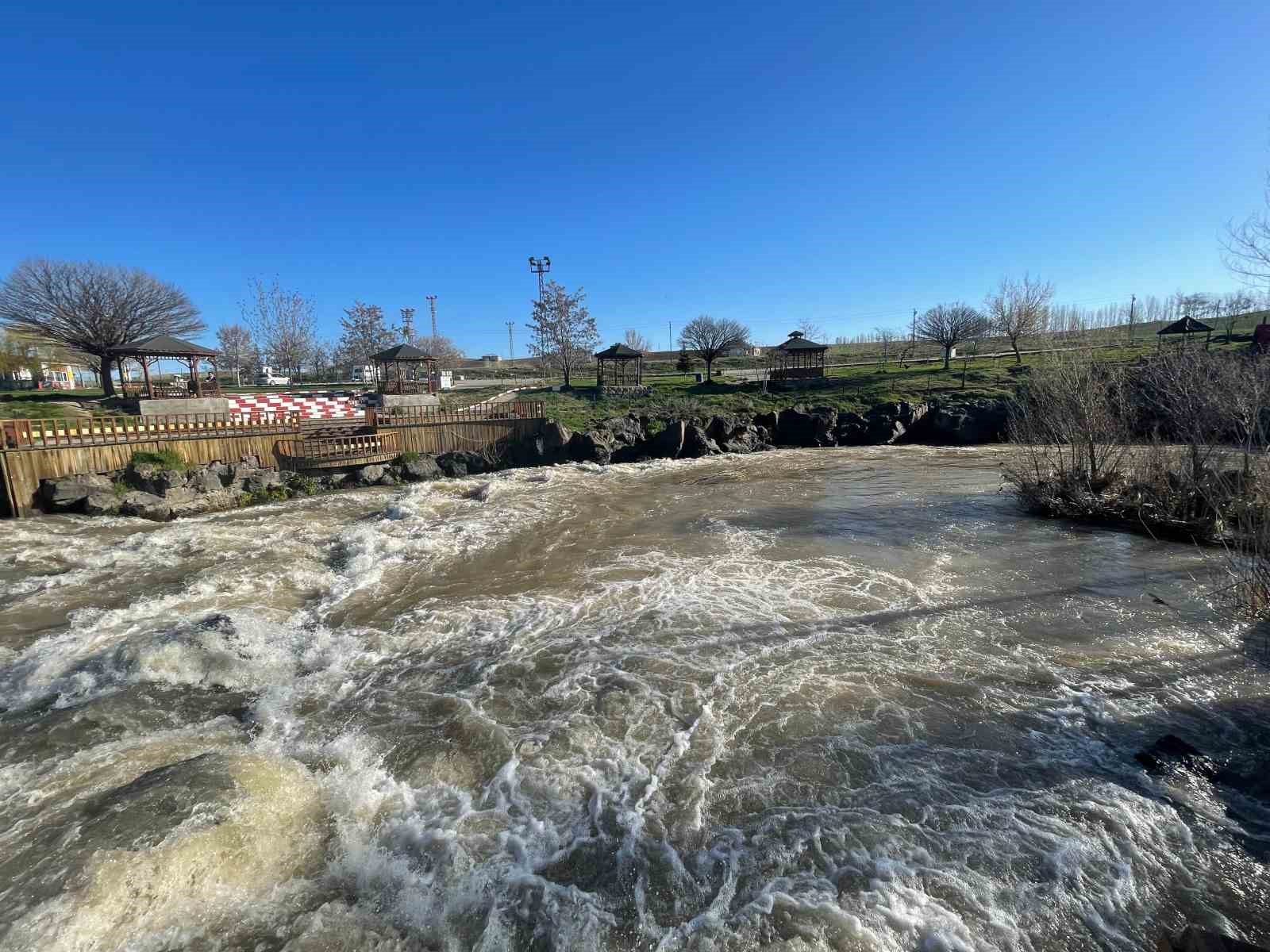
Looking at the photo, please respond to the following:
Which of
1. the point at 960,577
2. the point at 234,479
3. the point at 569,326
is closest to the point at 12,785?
the point at 960,577

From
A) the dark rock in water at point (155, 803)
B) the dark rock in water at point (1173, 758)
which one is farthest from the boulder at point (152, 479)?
the dark rock in water at point (1173, 758)

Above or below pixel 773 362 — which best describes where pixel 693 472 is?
below

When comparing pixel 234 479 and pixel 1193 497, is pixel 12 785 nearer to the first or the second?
pixel 234 479

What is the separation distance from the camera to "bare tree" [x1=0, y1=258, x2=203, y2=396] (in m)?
28.0

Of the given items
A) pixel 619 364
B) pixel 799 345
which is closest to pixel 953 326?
pixel 799 345

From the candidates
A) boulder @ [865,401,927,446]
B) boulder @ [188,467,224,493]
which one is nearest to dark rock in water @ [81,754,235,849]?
boulder @ [188,467,224,493]

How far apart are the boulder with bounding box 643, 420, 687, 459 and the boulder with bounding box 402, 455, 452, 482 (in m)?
8.48

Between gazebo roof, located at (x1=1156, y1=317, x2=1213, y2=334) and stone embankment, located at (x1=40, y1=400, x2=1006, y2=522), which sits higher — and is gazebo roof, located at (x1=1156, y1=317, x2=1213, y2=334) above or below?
above

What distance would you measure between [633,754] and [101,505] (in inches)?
631

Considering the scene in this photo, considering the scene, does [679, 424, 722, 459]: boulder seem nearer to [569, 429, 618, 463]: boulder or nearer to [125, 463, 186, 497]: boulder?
[569, 429, 618, 463]: boulder

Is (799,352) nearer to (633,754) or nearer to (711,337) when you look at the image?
(711,337)

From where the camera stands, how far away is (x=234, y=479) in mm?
16047

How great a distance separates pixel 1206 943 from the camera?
2480 millimetres

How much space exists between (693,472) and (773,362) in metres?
32.5
